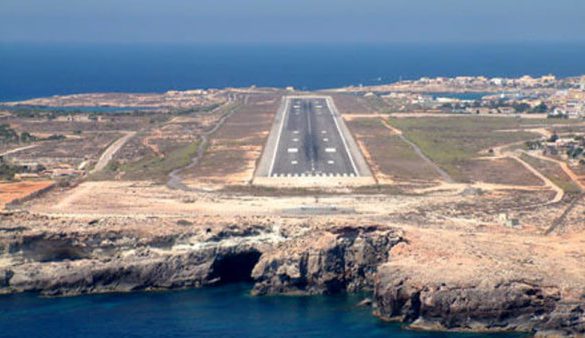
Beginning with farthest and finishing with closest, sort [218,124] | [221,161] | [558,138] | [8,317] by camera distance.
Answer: [218,124] → [558,138] → [221,161] → [8,317]

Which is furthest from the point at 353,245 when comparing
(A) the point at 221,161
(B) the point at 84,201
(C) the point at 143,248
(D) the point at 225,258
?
A: (A) the point at 221,161

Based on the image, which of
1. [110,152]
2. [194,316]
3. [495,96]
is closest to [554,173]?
[110,152]

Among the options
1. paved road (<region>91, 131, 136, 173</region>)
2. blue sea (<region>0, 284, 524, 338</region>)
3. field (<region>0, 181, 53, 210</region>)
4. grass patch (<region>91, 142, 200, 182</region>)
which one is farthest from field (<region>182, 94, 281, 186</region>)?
blue sea (<region>0, 284, 524, 338</region>)

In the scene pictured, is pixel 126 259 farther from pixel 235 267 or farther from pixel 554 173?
pixel 554 173

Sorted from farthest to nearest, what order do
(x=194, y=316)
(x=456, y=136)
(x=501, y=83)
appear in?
(x=501, y=83) → (x=456, y=136) → (x=194, y=316)

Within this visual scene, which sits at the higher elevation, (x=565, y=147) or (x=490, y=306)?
(x=565, y=147)

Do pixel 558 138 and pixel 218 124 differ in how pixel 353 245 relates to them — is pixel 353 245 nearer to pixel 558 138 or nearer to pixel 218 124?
pixel 558 138

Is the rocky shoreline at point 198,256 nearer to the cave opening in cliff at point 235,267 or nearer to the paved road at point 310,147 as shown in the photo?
the cave opening in cliff at point 235,267
